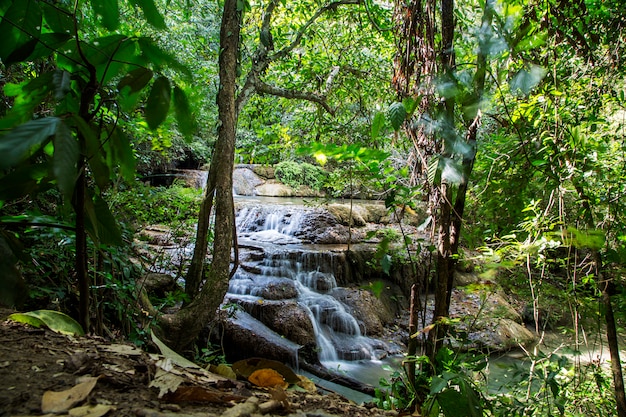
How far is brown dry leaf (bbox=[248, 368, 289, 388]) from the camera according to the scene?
159cm

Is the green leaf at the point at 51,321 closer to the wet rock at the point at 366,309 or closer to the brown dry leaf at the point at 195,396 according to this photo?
the brown dry leaf at the point at 195,396

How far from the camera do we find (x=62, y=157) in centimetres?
63

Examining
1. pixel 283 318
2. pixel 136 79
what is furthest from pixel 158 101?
pixel 283 318

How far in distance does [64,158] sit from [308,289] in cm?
726

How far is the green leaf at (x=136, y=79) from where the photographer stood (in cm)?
101

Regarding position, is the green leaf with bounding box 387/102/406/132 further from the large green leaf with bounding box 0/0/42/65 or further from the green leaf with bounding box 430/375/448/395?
the large green leaf with bounding box 0/0/42/65

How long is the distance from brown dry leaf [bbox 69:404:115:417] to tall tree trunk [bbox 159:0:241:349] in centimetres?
281

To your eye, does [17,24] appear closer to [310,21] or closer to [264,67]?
[264,67]

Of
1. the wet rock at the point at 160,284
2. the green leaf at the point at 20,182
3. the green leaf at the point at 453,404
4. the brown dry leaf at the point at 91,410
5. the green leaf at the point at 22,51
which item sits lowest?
the wet rock at the point at 160,284

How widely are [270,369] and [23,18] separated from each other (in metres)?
1.56

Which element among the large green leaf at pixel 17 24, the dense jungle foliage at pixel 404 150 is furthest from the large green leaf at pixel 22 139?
the large green leaf at pixel 17 24

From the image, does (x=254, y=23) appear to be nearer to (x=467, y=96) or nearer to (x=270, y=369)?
(x=467, y=96)

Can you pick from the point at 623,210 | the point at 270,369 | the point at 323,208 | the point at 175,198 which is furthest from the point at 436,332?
the point at 323,208

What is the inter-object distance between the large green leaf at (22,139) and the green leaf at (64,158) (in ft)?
0.05
